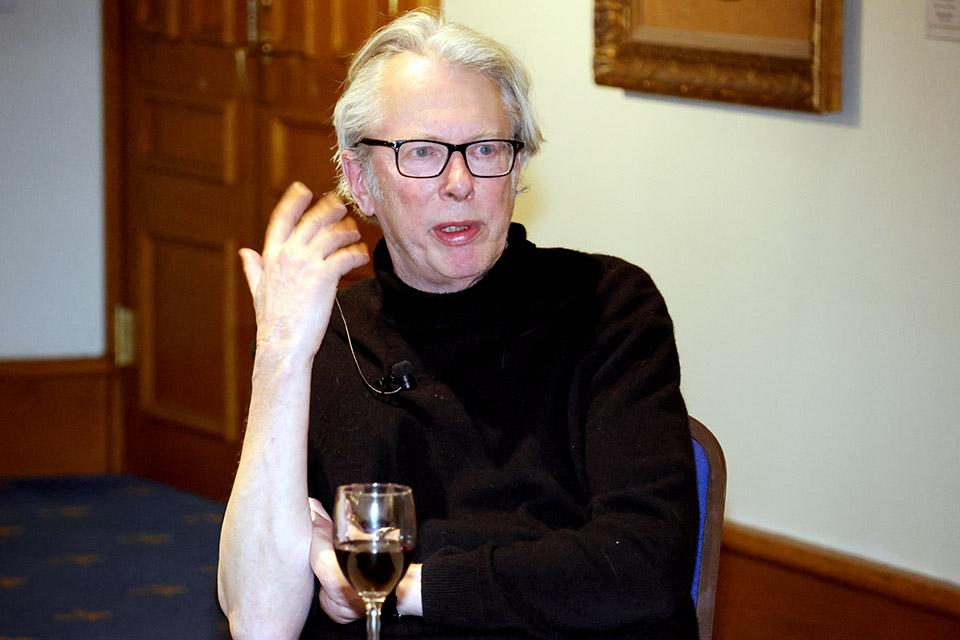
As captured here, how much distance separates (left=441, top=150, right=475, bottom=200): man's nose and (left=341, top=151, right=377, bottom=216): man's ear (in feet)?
0.58

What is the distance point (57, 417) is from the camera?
527cm

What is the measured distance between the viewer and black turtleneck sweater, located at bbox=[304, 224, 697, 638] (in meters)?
1.72

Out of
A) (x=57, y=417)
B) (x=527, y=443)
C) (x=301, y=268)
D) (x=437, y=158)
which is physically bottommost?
(x=57, y=417)

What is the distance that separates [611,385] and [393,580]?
0.54 m

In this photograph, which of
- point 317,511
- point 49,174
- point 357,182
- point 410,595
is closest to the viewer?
point 410,595

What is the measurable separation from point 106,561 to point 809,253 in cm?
231

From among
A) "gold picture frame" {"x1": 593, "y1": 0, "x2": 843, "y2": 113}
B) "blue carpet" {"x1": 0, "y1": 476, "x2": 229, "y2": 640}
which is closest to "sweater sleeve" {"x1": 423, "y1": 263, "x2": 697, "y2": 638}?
"gold picture frame" {"x1": 593, "y1": 0, "x2": 843, "y2": 113}

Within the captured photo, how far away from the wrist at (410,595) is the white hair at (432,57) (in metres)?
0.64

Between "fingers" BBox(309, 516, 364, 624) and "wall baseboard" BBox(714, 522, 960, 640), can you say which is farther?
"wall baseboard" BBox(714, 522, 960, 640)

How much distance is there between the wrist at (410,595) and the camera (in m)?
1.71

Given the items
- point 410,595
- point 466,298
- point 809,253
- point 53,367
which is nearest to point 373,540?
point 410,595

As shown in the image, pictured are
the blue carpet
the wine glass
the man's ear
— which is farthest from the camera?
the blue carpet

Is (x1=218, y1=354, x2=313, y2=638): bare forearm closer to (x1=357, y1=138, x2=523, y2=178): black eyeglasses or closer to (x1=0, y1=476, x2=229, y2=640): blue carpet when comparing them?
(x1=357, y1=138, x2=523, y2=178): black eyeglasses

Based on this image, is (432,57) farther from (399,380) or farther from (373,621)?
(373,621)
